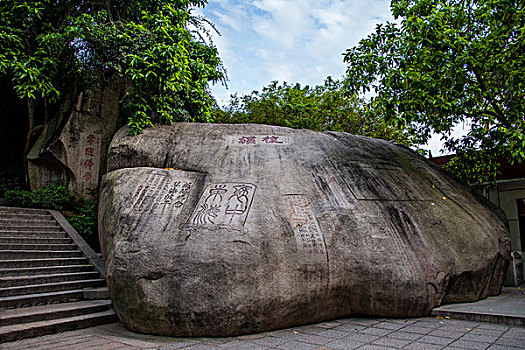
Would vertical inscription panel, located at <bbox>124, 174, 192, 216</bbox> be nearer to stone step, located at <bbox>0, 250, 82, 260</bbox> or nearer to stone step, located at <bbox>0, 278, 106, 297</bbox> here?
stone step, located at <bbox>0, 278, 106, 297</bbox>

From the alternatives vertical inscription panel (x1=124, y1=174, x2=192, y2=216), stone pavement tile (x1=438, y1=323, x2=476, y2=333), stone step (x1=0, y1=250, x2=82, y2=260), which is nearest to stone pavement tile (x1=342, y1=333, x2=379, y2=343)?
stone pavement tile (x1=438, y1=323, x2=476, y2=333)

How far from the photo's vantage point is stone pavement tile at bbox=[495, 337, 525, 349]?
144 inches

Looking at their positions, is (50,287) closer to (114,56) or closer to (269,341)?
(269,341)

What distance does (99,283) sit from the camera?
6223mm

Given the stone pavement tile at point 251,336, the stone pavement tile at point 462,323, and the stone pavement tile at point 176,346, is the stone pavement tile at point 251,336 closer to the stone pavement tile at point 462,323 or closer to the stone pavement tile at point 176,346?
the stone pavement tile at point 176,346

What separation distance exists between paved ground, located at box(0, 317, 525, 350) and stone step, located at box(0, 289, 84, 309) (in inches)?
40.7

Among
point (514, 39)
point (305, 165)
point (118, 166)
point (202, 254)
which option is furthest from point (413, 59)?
point (118, 166)

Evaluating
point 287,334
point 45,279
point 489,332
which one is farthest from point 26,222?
point 489,332

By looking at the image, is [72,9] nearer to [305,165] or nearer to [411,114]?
[305,165]

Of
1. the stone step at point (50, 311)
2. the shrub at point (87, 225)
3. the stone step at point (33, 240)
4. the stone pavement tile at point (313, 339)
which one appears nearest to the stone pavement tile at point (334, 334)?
the stone pavement tile at point (313, 339)

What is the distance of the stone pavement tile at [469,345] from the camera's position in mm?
3617

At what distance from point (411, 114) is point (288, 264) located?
3581mm

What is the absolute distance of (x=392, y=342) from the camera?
3.84m

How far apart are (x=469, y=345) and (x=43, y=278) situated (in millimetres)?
5869
